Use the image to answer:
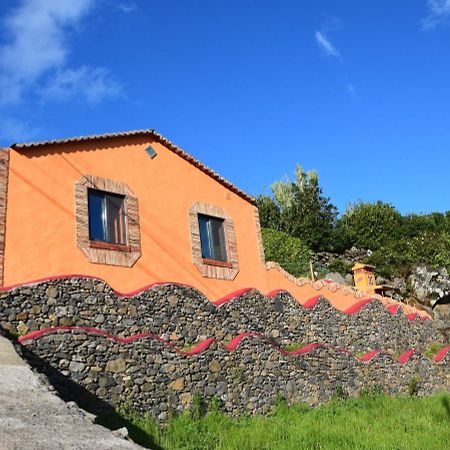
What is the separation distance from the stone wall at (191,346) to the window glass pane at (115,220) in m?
1.64

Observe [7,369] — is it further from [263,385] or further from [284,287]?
Result: [284,287]

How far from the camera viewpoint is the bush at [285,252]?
954 inches

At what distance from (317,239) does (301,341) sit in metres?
17.9

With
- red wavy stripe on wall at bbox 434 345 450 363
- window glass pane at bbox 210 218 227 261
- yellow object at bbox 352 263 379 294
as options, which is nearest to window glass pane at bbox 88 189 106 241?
window glass pane at bbox 210 218 227 261

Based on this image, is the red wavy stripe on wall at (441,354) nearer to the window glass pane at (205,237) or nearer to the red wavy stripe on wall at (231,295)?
the red wavy stripe on wall at (231,295)

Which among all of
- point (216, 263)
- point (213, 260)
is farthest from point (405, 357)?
Result: point (213, 260)

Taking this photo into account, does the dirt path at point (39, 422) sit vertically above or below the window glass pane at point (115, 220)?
below

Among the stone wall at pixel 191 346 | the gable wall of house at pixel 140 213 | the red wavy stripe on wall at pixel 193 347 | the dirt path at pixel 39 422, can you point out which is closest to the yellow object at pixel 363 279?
the stone wall at pixel 191 346

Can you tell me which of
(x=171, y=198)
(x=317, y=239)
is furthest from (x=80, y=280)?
(x=317, y=239)

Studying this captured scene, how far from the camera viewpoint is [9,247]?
38.0 ft

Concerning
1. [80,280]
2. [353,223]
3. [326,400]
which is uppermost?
[353,223]

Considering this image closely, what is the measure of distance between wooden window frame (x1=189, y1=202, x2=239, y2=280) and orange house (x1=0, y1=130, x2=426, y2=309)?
3 cm

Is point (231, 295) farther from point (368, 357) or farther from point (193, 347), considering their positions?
point (368, 357)

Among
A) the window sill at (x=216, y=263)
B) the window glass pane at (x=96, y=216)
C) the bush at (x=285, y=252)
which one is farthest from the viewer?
the bush at (x=285, y=252)
